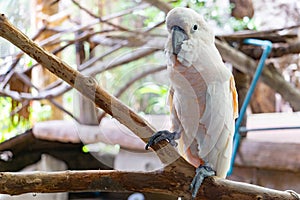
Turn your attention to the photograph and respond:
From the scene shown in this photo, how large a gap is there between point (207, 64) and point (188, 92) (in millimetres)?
51

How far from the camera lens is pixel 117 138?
93cm

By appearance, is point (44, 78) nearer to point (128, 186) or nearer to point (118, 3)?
point (118, 3)

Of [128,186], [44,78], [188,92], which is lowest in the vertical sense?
[128,186]

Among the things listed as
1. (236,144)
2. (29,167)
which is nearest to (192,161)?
(236,144)

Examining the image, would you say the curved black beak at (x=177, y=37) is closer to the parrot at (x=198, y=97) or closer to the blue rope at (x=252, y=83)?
the parrot at (x=198, y=97)

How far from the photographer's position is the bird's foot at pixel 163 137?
60 cm

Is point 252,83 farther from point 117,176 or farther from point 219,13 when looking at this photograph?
point 117,176

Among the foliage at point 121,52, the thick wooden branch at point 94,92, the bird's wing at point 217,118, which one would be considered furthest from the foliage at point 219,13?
the thick wooden branch at point 94,92

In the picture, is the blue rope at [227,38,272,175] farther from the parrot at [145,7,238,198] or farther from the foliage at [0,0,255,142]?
the parrot at [145,7,238,198]

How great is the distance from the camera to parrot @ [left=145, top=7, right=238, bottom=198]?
1.88ft

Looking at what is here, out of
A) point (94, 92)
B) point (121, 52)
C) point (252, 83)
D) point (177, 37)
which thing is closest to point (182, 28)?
point (177, 37)

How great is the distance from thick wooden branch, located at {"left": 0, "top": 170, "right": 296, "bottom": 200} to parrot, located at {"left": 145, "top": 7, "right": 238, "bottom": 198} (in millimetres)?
21

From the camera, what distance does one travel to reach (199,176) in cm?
59

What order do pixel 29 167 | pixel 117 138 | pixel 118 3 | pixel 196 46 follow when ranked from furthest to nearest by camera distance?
1. pixel 29 167
2. pixel 118 3
3. pixel 117 138
4. pixel 196 46
